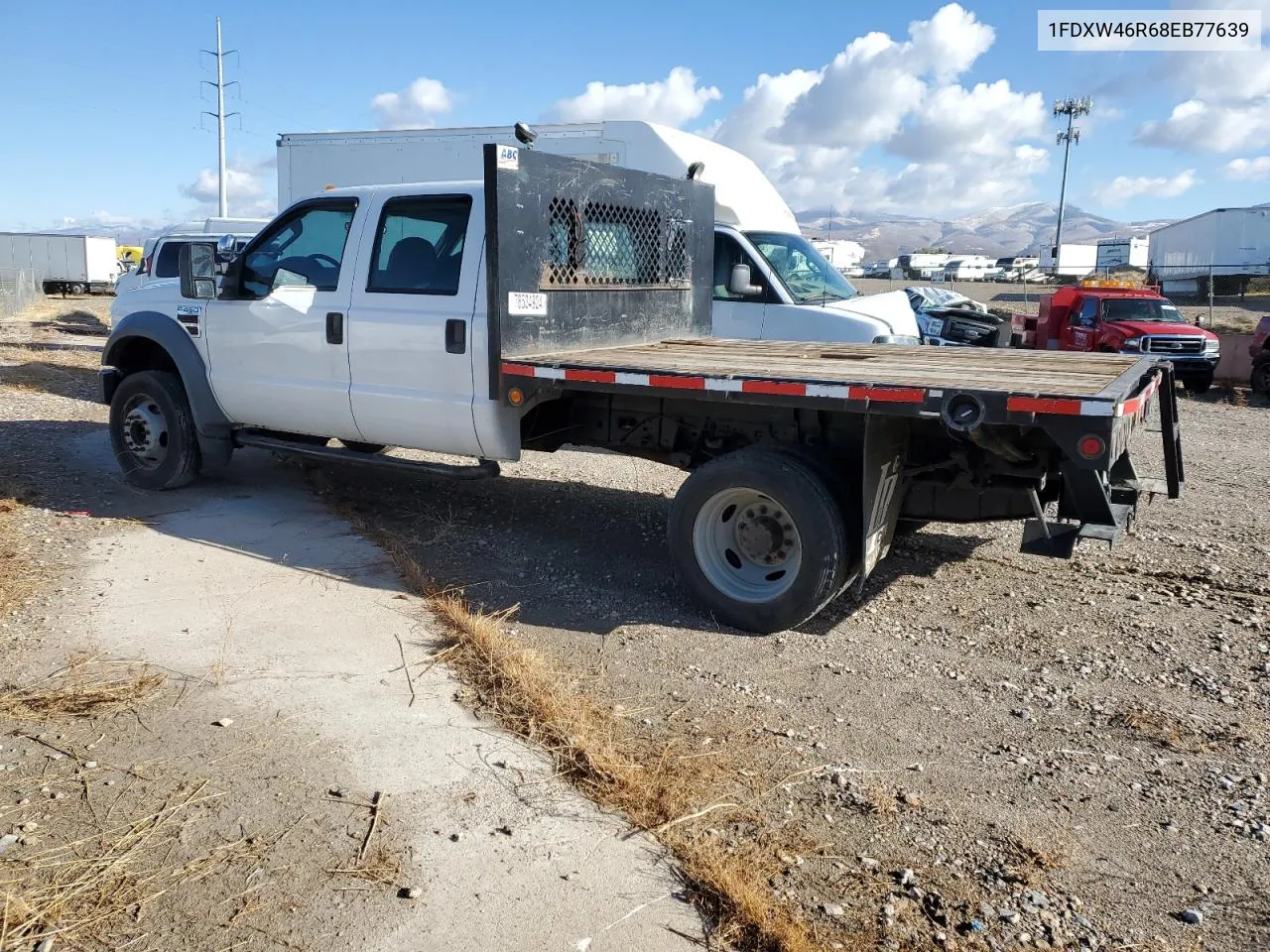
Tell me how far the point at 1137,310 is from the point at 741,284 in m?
12.5

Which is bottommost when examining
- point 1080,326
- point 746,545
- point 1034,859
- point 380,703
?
point 1034,859

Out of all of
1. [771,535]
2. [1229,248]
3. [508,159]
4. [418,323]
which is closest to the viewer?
[771,535]

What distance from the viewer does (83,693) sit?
430cm

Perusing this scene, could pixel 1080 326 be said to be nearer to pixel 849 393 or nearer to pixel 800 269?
pixel 800 269

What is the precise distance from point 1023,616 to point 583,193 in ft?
11.3

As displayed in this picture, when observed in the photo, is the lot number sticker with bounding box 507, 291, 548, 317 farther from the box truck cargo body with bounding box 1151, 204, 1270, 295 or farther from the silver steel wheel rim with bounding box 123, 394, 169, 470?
the box truck cargo body with bounding box 1151, 204, 1270, 295

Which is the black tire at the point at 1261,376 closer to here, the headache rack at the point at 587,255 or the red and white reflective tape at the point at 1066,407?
the headache rack at the point at 587,255

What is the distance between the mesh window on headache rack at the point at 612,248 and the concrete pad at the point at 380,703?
2085 mm

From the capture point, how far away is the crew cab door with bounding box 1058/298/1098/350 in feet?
61.3

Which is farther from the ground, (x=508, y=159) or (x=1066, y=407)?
(x=508, y=159)

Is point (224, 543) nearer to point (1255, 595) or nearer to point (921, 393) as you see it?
point (921, 393)

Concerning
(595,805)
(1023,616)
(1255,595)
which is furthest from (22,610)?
(1255,595)

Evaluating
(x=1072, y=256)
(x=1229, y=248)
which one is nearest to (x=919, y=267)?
(x=1072, y=256)

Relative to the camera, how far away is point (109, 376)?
314 inches
